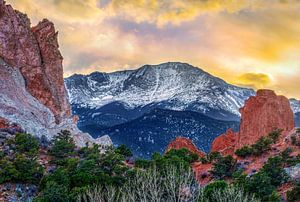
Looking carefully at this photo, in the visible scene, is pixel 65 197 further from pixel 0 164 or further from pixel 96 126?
pixel 96 126

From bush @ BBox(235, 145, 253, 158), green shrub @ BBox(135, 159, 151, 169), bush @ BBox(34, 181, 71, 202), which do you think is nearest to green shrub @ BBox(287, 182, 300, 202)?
green shrub @ BBox(135, 159, 151, 169)

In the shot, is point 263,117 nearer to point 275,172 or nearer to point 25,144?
point 275,172

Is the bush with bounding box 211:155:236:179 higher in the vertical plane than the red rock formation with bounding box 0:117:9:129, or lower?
lower

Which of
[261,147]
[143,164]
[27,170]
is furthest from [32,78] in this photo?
[261,147]

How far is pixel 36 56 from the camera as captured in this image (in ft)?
208

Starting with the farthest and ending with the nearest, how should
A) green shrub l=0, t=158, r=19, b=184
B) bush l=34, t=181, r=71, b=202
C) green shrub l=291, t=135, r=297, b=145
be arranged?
green shrub l=291, t=135, r=297, b=145, green shrub l=0, t=158, r=19, b=184, bush l=34, t=181, r=71, b=202

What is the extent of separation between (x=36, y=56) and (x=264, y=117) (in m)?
42.1

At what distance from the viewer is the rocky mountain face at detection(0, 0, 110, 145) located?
55.7m

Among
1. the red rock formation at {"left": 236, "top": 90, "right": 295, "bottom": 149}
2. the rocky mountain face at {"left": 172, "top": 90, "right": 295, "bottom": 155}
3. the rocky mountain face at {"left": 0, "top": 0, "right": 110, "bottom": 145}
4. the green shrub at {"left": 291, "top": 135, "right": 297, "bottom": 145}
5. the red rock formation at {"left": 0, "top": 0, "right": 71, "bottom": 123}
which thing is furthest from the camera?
the red rock formation at {"left": 236, "top": 90, "right": 295, "bottom": 149}

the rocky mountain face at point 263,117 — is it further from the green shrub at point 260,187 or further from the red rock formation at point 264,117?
the green shrub at point 260,187

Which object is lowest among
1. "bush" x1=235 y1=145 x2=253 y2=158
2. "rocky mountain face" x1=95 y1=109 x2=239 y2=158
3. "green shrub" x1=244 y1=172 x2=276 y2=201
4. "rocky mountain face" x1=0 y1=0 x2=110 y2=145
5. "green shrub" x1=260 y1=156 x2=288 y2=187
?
"green shrub" x1=244 y1=172 x2=276 y2=201

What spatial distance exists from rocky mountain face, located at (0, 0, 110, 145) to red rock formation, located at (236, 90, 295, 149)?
31.4 meters

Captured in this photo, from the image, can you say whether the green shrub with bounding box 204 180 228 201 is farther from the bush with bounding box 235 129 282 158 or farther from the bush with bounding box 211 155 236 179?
the bush with bounding box 235 129 282 158

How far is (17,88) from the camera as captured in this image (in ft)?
191
